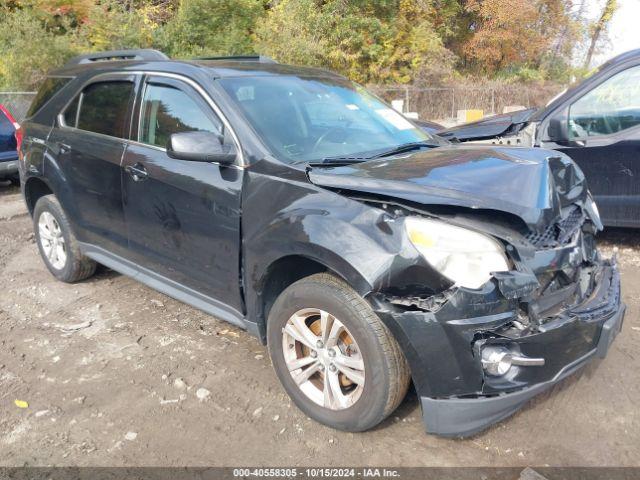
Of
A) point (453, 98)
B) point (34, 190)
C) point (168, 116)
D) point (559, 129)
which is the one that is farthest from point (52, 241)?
point (453, 98)

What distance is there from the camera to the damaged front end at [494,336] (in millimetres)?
2355

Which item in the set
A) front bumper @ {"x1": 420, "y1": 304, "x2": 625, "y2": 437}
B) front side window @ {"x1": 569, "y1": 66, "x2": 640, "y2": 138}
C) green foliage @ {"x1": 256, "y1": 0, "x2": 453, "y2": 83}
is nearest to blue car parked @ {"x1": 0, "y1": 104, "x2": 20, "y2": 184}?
front side window @ {"x1": 569, "y1": 66, "x2": 640, "y2": 138}

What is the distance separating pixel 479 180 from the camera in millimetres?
2668

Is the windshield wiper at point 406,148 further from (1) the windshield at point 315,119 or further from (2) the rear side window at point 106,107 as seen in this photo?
(2) the rear side window at point 106,107

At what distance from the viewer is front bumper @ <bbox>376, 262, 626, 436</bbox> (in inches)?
92.4

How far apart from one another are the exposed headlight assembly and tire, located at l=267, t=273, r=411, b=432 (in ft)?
1.23

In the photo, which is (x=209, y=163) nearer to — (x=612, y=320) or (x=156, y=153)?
(x=156, y=153)

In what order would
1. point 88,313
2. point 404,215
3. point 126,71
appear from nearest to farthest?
1. point 404,215
2. point 126,71
3. point 88,313

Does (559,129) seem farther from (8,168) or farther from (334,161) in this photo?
(8,168)

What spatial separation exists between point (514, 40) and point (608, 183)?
2770 centimetres

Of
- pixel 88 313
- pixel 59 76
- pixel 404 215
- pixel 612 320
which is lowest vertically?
pixel 88 313

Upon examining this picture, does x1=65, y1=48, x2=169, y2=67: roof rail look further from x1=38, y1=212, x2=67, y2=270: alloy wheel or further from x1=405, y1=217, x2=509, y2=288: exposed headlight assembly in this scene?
x1=405, y1=217, x2=509, y2=288: exposed headlight assembly

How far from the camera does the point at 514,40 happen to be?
29766 mm

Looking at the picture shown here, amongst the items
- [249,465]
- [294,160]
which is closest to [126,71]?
[294,160]
